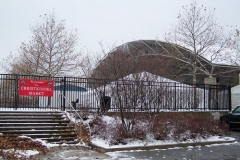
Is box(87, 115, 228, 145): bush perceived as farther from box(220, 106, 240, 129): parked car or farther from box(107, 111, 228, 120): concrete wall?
box(220, 106, 240, 129): parked car

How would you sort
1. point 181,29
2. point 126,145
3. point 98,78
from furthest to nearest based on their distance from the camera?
point 181,29, point 98,78, point 126,145

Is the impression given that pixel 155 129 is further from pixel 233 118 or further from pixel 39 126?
pixel 233 118

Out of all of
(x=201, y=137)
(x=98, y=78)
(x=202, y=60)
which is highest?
(x=202, y=60)

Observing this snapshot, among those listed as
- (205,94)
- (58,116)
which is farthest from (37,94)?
(205,94)

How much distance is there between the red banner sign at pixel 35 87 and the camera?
1639cm

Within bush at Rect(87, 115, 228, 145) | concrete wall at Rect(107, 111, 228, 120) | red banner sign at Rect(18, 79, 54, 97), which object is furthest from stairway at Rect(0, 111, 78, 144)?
concrete wall at Rect(107, 111, 228, 120)

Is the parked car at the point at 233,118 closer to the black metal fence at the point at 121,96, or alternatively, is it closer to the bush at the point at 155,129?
the black metal fence at the point at 121,96

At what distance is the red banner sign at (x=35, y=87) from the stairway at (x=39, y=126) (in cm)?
160

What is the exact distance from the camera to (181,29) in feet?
88.4

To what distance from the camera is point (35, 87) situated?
1677 centimetres

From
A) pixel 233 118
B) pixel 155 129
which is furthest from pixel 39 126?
pixel 233 118

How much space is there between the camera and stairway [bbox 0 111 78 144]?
1306 centimetres

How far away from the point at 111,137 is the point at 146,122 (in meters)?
2.07

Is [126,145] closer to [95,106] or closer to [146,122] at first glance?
[146,122]
